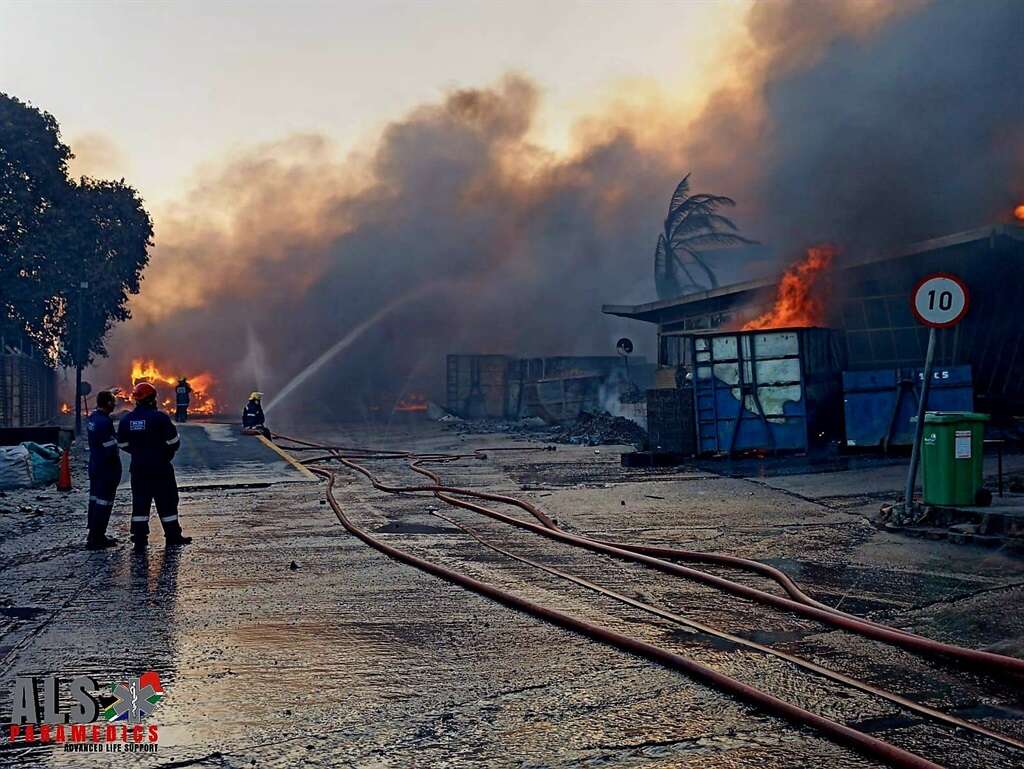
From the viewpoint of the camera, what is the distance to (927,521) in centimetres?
898

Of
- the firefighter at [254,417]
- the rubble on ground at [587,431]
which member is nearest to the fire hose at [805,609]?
the rubble on ground at [587,431]

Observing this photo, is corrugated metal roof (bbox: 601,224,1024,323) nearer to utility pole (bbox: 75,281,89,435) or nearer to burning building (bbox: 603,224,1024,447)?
burning building (bbox: 603,224,1024,447)

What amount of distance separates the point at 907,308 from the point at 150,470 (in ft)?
47.4

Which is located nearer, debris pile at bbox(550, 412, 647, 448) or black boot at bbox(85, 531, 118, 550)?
black boot at bbox(85, 531, 118, 550)

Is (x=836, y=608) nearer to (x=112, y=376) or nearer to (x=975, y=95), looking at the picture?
(x=975, y=95)

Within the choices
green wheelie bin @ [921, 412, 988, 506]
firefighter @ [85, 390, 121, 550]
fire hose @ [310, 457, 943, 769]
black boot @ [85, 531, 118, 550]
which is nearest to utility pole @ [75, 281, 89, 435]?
firefighter @ [85, 390, 121, 550]

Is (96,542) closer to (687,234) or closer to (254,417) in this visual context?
(254,417)

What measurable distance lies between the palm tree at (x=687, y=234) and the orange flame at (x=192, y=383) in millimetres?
22608

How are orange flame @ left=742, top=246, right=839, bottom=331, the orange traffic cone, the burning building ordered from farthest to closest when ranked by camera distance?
orange flame @ left=742, top=246, right=839, bottom=331
the burning building
the orange traffic cone

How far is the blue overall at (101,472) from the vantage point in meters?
8.70

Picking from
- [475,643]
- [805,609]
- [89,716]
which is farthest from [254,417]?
[89,716]

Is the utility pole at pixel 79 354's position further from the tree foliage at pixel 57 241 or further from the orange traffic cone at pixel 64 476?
the orange traffic cone at pixel 64 476

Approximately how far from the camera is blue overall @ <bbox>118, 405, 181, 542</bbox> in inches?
340

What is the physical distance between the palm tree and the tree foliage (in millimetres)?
20189
